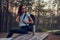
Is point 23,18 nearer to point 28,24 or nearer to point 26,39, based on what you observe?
point 28,24

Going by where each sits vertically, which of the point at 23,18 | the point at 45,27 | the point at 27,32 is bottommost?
the point at 45,27

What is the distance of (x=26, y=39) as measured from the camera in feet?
21.1

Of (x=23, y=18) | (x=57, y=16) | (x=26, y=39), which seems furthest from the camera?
(x=57, y=16)

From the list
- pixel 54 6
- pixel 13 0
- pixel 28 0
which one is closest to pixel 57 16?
pixel 54 6

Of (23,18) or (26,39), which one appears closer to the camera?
(26,39)

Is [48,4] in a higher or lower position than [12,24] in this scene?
higher

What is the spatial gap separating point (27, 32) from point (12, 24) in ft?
21.7

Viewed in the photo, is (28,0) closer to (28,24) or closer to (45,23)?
(45,23)

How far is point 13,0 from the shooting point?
14.2m

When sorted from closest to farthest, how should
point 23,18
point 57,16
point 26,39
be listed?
point 26,39 → point 23,18 → point 57,16

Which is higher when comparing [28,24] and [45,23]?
[28,24]

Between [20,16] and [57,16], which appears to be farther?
[57,16]

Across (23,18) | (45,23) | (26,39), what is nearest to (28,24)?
(23,18)

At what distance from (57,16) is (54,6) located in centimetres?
65
